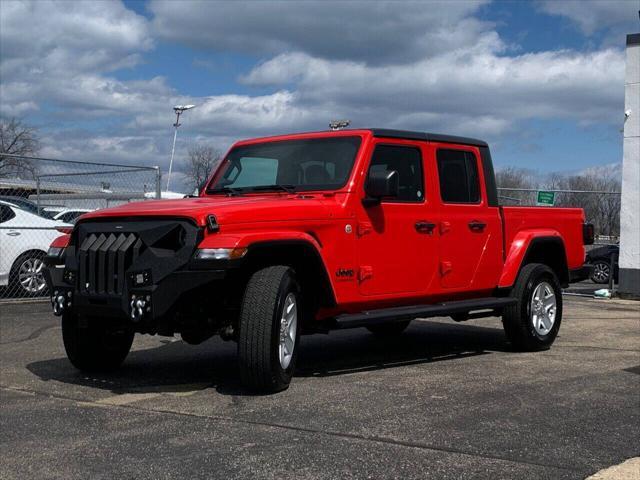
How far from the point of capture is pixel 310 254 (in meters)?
6.29

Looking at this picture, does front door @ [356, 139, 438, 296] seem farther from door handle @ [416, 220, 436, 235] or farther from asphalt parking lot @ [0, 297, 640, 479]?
asphalt parking lot @ [0, 297, 640, 479]

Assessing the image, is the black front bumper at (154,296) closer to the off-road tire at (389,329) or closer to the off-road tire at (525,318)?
the off-road tire at (525,318)

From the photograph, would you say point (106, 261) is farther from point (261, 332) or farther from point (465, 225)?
point (465, 225)

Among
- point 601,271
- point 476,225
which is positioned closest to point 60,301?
point 476,225

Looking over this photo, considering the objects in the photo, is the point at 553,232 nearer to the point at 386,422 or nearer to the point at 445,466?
the point at 386,422

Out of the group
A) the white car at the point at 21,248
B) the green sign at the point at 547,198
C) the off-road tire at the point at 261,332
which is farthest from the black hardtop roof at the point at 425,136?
the green sign at the point at 547,198

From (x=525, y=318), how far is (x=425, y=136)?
6.65 feet

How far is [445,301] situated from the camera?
780 cm

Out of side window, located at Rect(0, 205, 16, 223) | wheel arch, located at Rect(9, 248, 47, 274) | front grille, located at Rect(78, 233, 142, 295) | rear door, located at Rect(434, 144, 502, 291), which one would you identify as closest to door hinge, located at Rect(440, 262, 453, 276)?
rear door, located at Rect(434, 144, 502, 291)

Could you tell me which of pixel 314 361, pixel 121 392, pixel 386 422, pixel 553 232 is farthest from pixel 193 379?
pixel 553 232

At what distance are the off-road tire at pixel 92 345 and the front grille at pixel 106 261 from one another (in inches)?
27.8

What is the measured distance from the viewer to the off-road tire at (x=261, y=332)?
19.0ft

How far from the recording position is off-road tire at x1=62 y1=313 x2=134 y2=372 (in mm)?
6793

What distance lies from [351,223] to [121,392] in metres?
2.18
